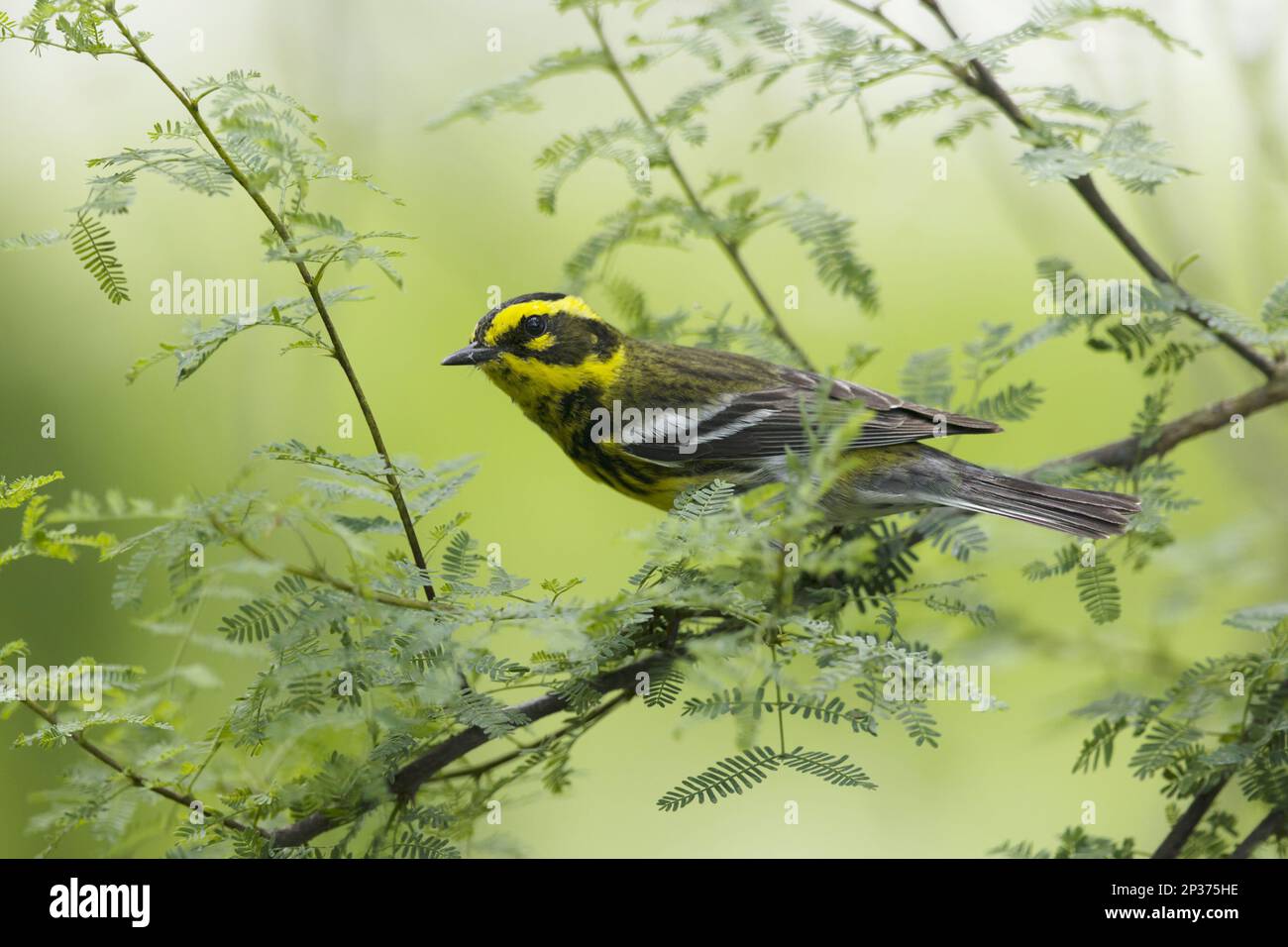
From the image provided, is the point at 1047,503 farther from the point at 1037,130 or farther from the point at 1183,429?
the point at 1037,130

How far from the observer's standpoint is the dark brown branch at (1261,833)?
2561 mm

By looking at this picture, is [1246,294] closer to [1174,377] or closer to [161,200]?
[1174,377]

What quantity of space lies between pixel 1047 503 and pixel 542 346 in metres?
1.86

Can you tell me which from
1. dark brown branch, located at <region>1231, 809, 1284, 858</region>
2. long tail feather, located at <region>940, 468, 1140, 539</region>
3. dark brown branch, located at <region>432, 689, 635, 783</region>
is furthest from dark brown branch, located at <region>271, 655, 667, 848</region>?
long tail feather, located at <region>940, 468, 1140, 539</region>

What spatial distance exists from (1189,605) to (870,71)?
1.74m

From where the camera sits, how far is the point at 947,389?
3.95 m

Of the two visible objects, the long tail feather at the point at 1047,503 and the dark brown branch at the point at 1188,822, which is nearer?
the dark brown branch at the point at 1188,822

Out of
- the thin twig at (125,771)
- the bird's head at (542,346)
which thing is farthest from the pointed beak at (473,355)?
the thin twig at (125,771)

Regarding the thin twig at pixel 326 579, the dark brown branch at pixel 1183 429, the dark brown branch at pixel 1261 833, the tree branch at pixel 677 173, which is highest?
the tree branch at pixel 677 173

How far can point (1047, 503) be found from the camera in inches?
145

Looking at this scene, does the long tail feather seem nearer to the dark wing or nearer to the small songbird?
the small songbird

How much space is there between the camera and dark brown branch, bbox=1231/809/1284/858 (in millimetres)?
2561

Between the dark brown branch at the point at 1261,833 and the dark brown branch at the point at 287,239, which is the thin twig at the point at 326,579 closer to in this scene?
the dark brown branch at the point at 287,239

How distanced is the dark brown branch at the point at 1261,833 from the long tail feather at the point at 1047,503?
93 cm
